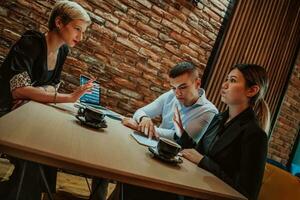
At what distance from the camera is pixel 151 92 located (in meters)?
3.42

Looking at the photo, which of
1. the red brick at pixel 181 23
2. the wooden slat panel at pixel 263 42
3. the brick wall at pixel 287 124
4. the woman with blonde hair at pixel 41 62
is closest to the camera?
the woman with blonde hair at pixel 41 62

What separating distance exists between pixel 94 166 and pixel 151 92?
2.49 meters

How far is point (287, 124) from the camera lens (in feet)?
16.9

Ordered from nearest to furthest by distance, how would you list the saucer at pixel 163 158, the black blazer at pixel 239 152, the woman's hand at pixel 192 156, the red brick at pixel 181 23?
the saucer at pixel 163 158, the black blazer at pixel 239 152, the woman's hand at pixel 192 156, the red brick at pixel 181 23

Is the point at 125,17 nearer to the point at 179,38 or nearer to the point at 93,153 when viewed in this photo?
the point at 179,38

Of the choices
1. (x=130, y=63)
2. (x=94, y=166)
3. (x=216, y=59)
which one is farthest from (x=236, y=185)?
(x=216, y=59)

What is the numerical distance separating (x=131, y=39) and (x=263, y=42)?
87.7 inches

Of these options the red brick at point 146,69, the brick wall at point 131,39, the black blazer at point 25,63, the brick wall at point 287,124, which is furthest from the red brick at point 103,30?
the brick wall at point 287,124

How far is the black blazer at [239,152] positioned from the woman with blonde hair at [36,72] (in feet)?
2.84

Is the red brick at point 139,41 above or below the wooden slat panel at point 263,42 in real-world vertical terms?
below

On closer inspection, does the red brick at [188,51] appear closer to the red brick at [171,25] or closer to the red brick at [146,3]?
the red brick at [171,25]

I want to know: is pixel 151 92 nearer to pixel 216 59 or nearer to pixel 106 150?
pixel 216 59

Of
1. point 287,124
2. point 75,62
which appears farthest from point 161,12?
point 287,124

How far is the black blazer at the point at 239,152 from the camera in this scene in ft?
4.74
